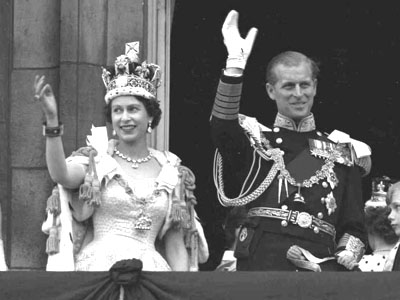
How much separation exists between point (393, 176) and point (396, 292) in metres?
5.78

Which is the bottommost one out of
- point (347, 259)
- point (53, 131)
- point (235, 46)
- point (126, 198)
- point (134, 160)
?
point (347, 259)

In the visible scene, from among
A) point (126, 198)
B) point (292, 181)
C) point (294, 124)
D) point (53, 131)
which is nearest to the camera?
point (53, 131)

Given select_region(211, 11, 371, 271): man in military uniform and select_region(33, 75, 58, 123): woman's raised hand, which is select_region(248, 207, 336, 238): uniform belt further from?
select_region(33, 75, 58, 123): woman's raised hand

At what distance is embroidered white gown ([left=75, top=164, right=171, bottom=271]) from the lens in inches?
352

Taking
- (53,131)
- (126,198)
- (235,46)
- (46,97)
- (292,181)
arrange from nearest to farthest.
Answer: (46,97)
(53,131)
(235,46)
(126,198)
(292,181)

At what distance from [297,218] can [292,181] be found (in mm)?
202

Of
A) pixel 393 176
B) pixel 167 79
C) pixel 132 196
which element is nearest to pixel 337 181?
pixel 132 196

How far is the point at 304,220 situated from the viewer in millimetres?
9062

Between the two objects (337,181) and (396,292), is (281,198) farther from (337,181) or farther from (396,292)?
(396,292)

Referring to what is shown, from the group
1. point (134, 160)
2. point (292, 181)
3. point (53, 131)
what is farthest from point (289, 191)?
point (53, 131)

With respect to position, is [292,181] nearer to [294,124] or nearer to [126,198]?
[294,124]

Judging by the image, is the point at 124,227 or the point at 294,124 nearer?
the point at 124,227

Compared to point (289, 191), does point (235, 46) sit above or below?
above

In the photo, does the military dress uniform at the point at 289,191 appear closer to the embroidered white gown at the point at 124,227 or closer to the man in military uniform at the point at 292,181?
the man in military uniform at the point at 292,181
